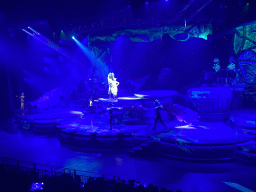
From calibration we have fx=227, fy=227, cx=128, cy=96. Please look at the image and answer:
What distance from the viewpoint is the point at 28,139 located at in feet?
39.5

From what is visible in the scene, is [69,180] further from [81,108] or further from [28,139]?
[81,108]

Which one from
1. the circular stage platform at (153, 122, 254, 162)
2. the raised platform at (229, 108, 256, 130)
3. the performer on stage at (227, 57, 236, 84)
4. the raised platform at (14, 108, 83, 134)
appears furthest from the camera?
the performer on stage at (227, 57, 236, 84)

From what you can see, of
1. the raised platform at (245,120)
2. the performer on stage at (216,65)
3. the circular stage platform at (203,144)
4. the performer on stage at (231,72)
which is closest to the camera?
the circular stage platform at (203,144)

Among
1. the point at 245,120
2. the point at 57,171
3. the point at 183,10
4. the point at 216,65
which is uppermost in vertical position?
the point at 183,10

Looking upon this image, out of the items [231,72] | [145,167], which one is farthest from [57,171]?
[231,72]

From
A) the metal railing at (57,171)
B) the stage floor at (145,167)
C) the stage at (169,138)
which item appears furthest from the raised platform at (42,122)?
the metal railing at (57,171)

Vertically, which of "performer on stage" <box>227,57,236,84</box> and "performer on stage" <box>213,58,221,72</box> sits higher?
"performer on stage" <box>213,58,221,72</box>

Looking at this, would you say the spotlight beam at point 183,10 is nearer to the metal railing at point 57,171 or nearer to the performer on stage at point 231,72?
the performer on stage at point 231,72

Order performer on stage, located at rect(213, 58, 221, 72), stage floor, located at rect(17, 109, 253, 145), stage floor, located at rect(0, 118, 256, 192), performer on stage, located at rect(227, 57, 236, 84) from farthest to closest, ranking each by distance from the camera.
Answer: performer on stage, located at rect(213, 58, 221, 72), performer on stage, located at rect(227, 57, 236, 84), stage floor, located at rect(17, 109, 253, 145), stage floor, located at rect(0, 118, 256, 192)

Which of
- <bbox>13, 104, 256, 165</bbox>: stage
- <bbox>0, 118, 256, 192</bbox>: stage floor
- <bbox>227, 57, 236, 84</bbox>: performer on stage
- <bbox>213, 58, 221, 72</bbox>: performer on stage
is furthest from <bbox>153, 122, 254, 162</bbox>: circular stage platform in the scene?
<bbox>213, 58, 221, 72</bbox>: performer on stage

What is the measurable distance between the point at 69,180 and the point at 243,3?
13.3 metres

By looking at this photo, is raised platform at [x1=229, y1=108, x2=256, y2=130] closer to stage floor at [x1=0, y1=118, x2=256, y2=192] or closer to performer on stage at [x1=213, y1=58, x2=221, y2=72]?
stage floor at [x1=0, y1=118, x2=256, y2=192]

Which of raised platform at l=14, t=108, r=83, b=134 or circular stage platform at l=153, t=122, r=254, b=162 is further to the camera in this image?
raised platform at l=14, t=108, r=83, b=134

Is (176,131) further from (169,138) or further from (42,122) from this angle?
(42,122)
